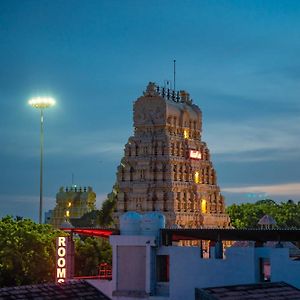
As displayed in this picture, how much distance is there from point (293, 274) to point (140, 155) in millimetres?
59695

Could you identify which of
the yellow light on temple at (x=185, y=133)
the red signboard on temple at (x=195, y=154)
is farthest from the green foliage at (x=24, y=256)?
the yellow light on temple at (x=185, y=133)

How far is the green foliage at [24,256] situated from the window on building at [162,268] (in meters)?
28.9

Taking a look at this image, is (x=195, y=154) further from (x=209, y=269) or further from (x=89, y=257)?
(x=209, y=269)

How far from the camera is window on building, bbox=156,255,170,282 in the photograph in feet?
213

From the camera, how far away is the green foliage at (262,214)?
Result: 16375cm

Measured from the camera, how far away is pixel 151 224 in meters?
66.4

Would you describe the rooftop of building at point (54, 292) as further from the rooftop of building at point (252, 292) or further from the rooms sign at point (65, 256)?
the rooms sign at point (65, 256)

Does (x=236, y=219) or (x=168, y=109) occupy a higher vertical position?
(x=168, y=109)

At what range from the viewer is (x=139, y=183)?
117562mm

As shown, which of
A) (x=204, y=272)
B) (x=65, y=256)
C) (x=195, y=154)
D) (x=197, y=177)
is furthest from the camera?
(x=197, y=177)

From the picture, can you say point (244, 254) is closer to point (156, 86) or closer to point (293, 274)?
point (293, 274)

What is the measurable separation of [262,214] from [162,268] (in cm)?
10339

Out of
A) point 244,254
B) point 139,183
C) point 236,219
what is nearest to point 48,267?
point 139,183

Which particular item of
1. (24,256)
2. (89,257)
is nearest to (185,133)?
(89,257)
